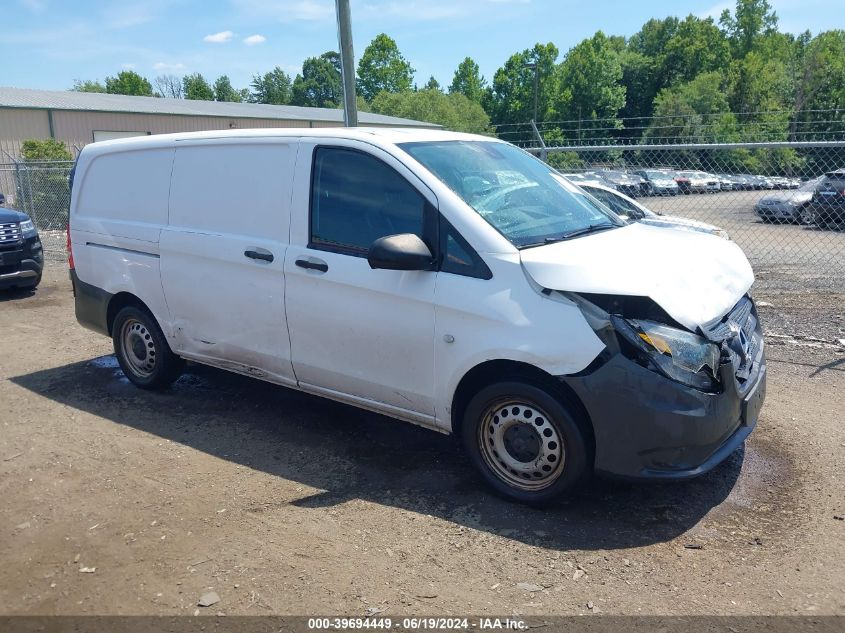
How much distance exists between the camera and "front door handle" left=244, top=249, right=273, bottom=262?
450cm

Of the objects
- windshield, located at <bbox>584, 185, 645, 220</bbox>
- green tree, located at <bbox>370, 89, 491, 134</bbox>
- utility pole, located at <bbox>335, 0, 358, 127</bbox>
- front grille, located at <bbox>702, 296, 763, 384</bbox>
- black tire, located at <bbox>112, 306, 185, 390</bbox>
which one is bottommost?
black tire, located at <bbox>112, 306, 185, 390</bbox>

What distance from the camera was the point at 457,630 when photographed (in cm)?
285

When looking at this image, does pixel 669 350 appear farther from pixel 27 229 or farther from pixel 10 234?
pixel 27 229

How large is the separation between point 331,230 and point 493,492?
5.96 feet

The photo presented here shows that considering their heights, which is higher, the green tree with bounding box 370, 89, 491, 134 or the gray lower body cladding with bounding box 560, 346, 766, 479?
the green tree with bounding box 370, 89, 491, 134

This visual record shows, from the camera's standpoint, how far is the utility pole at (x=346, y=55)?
689cm

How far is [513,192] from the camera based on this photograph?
423cm

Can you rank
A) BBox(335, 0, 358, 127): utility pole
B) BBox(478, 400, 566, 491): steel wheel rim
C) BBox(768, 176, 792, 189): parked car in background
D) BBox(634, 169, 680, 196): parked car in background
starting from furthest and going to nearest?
BBox(634, 169, 680, 196): parked car in background → BBox(768, 176, 792, 189): parked car in background → BBox(335, 0, 358, 127): utility pole → BBox(478, 400, 566, 491): steel wheel rim

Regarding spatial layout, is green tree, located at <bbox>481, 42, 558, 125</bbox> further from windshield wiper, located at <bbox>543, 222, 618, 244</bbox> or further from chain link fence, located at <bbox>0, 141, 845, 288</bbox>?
windshield wiper, located at <bbox>543, 222, 618, 244</bbox>

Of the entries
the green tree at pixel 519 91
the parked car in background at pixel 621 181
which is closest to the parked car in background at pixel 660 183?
the parked car in background at pixel 621 181

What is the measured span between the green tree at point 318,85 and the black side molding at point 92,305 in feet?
360

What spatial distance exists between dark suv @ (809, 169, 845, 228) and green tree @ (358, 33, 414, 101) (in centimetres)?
7987

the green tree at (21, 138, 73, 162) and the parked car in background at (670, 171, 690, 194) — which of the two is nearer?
the parked car in background at (670, 171, 690, 194)

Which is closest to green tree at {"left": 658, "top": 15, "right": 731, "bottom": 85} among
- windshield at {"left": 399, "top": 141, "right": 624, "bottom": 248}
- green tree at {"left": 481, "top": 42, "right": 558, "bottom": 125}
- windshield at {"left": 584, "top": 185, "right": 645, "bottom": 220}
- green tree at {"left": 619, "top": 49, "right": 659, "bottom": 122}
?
green tree at {"left": 619, "top": 49, "right": 659, "bottom": 122}
